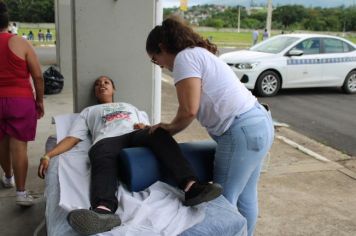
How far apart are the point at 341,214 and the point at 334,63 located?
742 centimetres

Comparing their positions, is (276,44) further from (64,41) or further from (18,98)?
(18,98)

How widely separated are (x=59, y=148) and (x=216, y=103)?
5.24ft

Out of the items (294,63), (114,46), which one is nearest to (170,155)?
(114,46)

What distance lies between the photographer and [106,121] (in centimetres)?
379

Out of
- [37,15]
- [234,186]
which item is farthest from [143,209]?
[37,15]

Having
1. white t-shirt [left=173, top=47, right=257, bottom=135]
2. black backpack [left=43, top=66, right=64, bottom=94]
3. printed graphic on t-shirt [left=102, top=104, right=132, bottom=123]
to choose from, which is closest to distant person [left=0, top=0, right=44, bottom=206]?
printed graphic on t-shirt [left=102, top=104, right=132, bottom=123]

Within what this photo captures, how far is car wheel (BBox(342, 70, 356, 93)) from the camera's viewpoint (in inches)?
438

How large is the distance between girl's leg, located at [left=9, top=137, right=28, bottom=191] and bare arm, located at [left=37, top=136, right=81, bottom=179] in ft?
1.42

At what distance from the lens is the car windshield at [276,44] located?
34.2 feet

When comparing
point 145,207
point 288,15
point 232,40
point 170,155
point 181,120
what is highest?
point 288,15

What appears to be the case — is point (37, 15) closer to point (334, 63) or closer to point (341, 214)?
point (334, 63)

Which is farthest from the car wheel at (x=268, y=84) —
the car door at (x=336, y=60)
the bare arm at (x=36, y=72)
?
the bare arm at (x=36, y=72)

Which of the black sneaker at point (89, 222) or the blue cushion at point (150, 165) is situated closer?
the black sneaker at point (89, 222)

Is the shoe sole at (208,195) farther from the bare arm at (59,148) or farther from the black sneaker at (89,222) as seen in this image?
the bare arm at (59,148)
